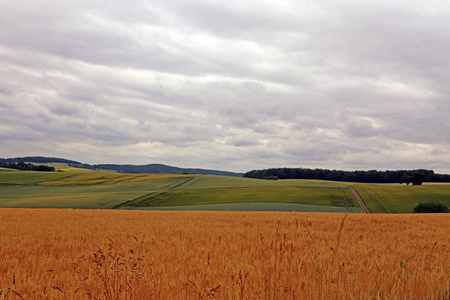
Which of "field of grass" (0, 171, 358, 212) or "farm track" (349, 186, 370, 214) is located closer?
"farm track" (349, 186, 370, 214)

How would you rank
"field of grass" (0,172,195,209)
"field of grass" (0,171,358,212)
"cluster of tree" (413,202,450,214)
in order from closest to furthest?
"cluster of tree" (413,202,450,214)
"field of grass" (0,172,195,209)
"field of grass" (0,171,358,212)

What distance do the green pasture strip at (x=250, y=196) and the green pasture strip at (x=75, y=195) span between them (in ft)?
16.1

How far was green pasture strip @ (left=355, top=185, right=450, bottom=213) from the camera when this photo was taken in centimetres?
5392

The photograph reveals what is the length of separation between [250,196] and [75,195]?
3450 centimetres

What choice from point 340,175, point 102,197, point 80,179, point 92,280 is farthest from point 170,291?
point 340,175

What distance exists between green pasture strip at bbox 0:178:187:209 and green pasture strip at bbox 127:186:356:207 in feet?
16.1

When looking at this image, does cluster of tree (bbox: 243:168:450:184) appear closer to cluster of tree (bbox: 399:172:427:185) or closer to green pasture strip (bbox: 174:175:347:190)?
cluster of tree (bbox: 399:172:427:185)

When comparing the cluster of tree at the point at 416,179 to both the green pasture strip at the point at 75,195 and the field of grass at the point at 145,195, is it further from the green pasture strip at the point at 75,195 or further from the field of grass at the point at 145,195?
the green pasture strip at the point at 75,195

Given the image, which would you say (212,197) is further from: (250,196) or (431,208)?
(431,208)

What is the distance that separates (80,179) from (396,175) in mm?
112060

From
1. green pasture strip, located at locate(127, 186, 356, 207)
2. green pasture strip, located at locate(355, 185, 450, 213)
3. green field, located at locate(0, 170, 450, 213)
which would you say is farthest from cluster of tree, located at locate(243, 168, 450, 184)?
green pasture strip, located at locate(127, 186, 356, 207)

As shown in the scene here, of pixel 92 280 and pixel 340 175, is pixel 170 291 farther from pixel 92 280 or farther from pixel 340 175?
pixel 340 175

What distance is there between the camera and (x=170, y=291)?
4.47 metres

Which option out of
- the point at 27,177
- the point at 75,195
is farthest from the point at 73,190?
the point at 27,177
